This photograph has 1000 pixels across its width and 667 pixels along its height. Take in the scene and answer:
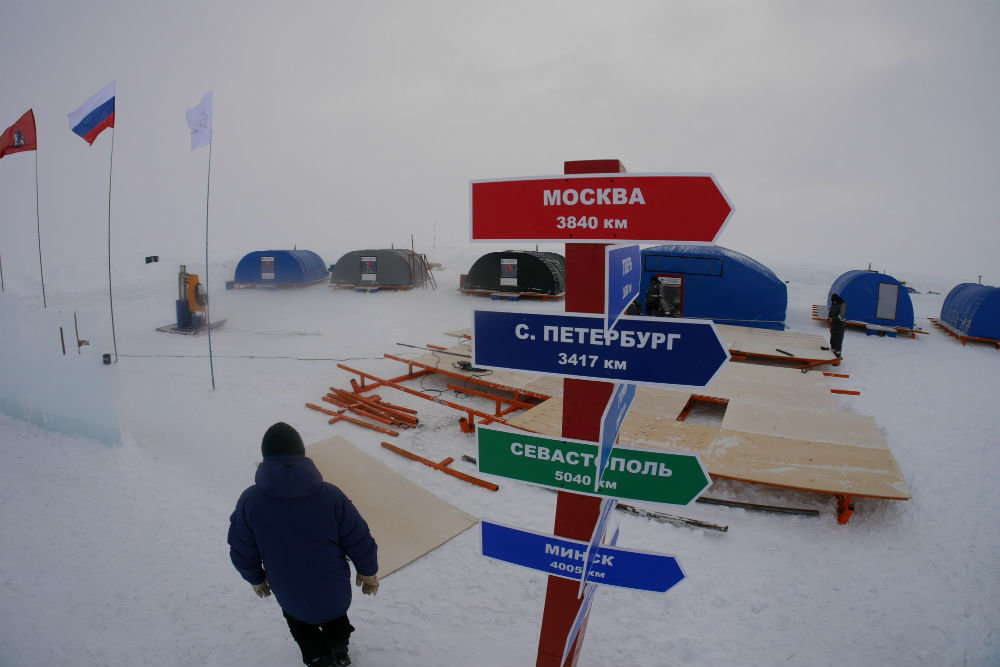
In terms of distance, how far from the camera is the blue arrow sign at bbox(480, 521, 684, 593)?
248 cm

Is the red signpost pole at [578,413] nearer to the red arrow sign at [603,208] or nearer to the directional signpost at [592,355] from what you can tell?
the directional signpost at [592,355]

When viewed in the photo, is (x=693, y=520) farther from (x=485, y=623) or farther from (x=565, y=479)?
(x=565, y=479)

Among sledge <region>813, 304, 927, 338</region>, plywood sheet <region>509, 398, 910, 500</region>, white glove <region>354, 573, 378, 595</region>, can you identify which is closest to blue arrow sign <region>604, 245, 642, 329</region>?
white glove <region>354, 573, 378, 595</region>

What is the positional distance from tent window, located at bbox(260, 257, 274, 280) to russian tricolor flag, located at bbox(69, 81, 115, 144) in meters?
12.7

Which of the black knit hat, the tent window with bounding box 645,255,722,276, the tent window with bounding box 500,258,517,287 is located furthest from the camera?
the tent window with bounding box 500,258,517,287

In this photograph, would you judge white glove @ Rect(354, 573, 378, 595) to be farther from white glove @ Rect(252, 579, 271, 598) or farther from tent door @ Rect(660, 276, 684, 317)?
tent door @ Rect(660, 276, 684, 317)

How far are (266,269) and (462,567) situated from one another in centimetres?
2021

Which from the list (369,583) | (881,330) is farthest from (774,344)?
(369,583)

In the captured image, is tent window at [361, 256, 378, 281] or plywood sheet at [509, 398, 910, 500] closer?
plywood sheet at [509, 398, 910, 500]

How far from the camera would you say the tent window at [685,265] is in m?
14.5

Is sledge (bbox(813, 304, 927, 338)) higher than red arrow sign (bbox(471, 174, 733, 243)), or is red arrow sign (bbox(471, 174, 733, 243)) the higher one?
red arrow sign (bbox(471, 174, 733, 243))

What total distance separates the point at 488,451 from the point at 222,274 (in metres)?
25.7

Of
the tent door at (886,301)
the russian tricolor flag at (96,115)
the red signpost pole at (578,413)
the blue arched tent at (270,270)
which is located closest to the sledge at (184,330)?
the russian tricolor flag at (96,115)

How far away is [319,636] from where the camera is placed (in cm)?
324
